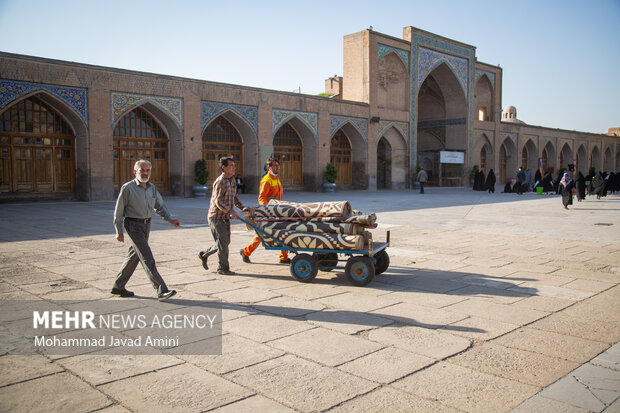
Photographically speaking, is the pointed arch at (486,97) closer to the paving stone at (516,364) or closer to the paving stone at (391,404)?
the paving stone at (516,364)

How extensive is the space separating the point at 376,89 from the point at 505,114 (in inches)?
1252

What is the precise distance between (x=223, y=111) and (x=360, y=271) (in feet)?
52.1

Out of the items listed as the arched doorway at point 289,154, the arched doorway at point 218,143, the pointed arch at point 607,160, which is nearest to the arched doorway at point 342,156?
the arched doorway at point 289,154

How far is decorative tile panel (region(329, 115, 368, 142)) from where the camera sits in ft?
80.2

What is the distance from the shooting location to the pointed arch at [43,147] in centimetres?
1588

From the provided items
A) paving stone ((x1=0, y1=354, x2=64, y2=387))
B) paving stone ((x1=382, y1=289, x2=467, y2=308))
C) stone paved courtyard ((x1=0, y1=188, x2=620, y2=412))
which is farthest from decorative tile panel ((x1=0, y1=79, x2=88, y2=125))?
paving stone ((x1=382, y1=289, x2=467, y2=308))

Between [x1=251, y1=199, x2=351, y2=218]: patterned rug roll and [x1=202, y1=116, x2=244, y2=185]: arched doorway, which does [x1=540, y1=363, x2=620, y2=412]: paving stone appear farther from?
[x1=202, y1=116, x2=244, y2=185]: arched doorway

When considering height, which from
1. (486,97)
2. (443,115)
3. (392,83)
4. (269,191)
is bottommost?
(269,191)

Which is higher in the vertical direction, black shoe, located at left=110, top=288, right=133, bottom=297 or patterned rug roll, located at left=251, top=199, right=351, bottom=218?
patterned rug roll, located at left=251, top=199, right=351, bottom=218

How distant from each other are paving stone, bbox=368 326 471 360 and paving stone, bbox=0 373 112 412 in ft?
6.13

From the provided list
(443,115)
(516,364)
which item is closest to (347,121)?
(443,115)

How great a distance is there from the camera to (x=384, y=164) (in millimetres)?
28828

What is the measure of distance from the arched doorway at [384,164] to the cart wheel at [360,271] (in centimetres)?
2274

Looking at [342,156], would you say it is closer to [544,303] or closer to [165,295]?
[544,303]
